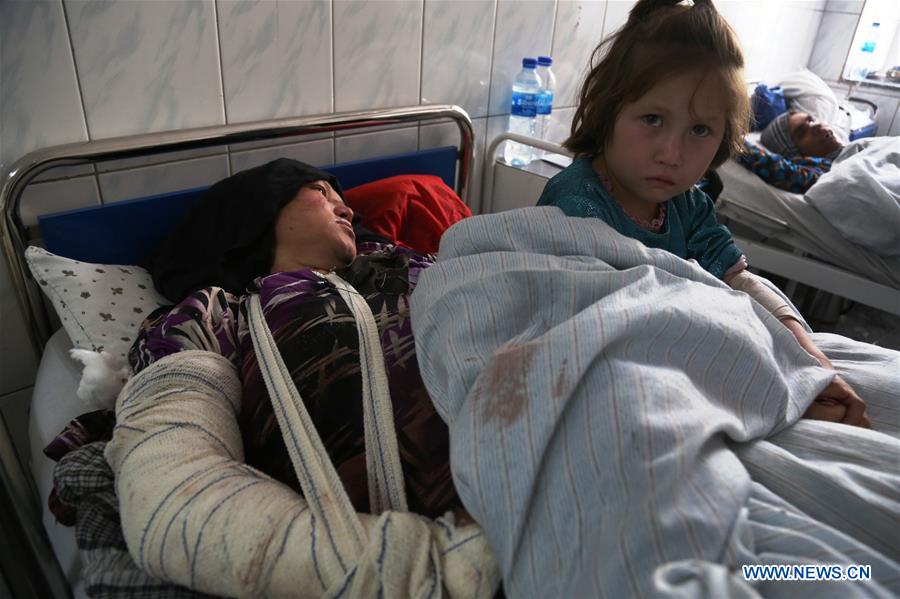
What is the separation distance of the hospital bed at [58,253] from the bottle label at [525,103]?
46 cm

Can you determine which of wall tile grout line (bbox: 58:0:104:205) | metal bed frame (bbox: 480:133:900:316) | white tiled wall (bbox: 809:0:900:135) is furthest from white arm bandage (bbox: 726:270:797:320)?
white tiled wall (bbox: 809:0:900:135)

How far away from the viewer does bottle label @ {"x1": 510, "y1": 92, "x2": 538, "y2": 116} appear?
6.07 ft

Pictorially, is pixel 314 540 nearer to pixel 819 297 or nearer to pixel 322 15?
pixel 322 15

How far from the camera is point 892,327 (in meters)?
2.47

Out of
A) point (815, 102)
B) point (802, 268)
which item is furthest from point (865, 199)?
point (815, 102)

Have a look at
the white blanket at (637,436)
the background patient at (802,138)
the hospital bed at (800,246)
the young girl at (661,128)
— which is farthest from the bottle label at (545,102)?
the white blanket at (637,436)

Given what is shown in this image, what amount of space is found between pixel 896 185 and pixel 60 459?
2236mm

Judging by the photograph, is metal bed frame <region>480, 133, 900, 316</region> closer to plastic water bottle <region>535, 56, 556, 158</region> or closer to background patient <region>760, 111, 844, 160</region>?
plastic water bottle <region>535, 56, 556, 158</region>

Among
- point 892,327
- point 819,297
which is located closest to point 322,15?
point 819,297

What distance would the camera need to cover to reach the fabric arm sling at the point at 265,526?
2.01ft

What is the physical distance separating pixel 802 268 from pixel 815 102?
37.6 inches

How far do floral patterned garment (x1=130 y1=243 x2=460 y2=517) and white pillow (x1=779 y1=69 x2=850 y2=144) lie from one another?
7.52 feet

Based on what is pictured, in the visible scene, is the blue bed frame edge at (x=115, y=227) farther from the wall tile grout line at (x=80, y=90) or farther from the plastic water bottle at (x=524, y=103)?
the plastic water bottle at (x=524, y=103)

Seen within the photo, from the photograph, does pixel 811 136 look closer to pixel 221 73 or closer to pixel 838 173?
pixel 838 173
